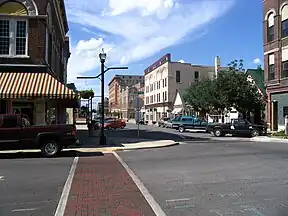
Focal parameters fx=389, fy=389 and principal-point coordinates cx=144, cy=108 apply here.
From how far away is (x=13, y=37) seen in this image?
23094 millimetres

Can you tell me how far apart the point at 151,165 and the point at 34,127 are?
19.1 ft

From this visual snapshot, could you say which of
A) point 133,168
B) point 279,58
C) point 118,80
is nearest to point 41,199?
point 133,168

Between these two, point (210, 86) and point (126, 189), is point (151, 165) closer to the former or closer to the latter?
point (126, 189)

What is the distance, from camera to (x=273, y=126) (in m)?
40.3

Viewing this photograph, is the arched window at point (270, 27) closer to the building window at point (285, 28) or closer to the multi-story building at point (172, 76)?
the building window at point (285, 28)

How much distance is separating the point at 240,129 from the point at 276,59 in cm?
964

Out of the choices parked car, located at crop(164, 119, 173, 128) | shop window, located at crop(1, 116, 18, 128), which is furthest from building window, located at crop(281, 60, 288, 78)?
shop window, located at crop(1, 116, 18, 128)

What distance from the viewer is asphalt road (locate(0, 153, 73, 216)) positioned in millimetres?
7589

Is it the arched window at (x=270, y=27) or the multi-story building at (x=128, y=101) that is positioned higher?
the arched window at (x=270, y=27)

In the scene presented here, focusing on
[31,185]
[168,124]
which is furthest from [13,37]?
[168,124]

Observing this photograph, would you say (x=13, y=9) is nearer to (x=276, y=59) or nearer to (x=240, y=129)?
(x=240, y=129)

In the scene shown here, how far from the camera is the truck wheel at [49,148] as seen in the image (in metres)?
17.3

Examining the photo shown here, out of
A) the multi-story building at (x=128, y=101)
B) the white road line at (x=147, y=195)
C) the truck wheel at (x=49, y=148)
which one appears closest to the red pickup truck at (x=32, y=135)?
the truck wheel at (x=49, y=148)

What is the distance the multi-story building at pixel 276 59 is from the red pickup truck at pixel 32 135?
87.2 ft
